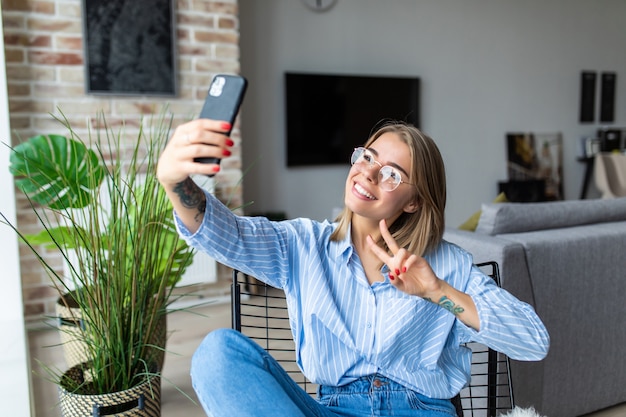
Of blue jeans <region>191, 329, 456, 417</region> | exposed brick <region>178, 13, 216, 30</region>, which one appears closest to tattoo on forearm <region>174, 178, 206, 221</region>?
blue jeans <region>191, 329, 456, 417</region>

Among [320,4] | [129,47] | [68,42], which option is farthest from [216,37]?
[320,4]

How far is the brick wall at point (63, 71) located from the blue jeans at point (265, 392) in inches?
76.7

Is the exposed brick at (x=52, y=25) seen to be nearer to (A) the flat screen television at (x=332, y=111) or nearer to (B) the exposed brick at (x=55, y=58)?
(B) the exposed brick at (x=55, y=58)

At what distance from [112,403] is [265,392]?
64 centimetres

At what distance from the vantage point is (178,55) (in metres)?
3.48

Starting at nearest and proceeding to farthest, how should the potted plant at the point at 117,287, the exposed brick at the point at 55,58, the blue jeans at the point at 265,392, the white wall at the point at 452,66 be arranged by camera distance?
the blue jeans at the point at 265,392 < the potted plant at the point at 117,287 < the exposed brick at the point at 55,58 < the white wall at the point at 452,66

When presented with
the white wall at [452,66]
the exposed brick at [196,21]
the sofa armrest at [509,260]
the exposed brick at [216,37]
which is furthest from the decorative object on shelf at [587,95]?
the sofa armrest at [509,260]

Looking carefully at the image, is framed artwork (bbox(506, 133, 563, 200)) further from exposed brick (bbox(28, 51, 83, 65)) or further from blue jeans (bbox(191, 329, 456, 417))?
blue jeans (bbox(191, 329, 456, 417))

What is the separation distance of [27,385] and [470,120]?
4529mm

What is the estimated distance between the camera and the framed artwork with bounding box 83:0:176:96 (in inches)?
127

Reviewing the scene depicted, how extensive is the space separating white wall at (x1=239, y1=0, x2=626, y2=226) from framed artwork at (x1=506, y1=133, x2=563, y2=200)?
0.09 meters

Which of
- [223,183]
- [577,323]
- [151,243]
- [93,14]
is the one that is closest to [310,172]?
[223,183]

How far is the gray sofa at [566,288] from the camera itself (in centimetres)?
193

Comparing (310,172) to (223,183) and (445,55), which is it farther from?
(445,55)
